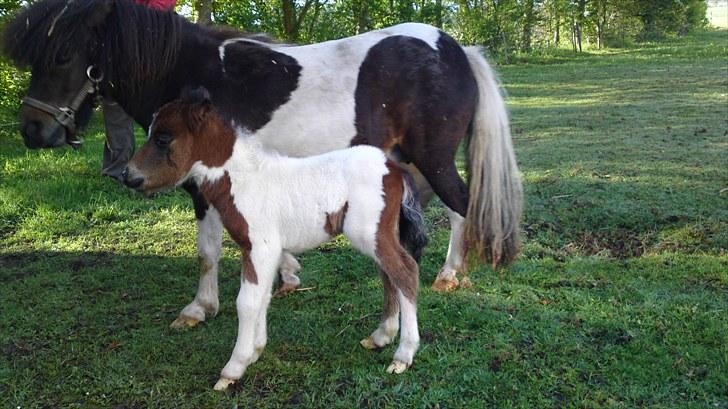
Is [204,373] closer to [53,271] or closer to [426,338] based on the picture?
[426,338]

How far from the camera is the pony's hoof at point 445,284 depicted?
3949 millimetres

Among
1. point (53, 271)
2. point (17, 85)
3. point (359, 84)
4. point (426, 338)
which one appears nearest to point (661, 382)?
point (426, 338)

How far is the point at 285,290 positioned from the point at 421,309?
100 centimetres

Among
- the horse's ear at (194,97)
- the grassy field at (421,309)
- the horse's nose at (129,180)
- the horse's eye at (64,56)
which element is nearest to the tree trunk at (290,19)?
the grassy field at (421,309)

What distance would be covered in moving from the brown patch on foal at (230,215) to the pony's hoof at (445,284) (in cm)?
155

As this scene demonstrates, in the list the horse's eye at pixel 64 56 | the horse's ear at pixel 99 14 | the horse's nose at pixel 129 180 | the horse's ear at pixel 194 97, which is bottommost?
the horse's nose at pixel 129 180

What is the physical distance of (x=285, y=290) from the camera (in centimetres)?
410

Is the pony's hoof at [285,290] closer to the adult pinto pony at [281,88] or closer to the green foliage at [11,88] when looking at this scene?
the adult pinto pony at [281,88]

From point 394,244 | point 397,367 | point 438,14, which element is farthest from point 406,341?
point 438,14

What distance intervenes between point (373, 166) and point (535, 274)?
6.15ft

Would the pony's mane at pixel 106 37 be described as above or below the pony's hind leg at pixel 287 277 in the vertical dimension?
above

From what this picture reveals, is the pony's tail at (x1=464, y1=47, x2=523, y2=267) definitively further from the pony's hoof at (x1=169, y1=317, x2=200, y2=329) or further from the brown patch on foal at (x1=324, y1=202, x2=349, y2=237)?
the pony's hoof at (x1=169, y1=317, x2=200, y2=329)

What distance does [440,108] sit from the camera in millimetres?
3672

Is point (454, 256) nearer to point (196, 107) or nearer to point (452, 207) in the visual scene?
point (452, 207)
